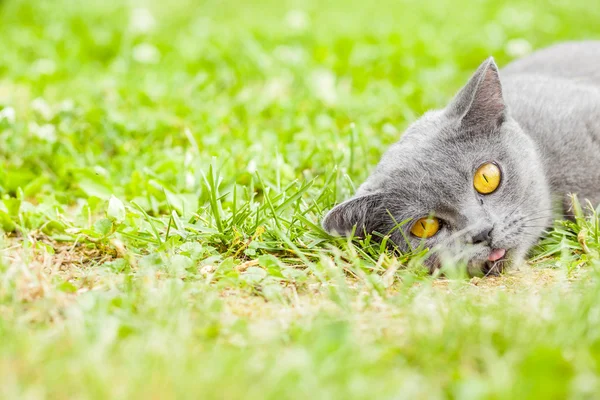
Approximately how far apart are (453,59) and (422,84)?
0.61m

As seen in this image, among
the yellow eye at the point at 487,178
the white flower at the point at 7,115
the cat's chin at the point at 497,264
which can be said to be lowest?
the cat's chin at the point at 497,264

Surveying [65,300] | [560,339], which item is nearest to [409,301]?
[560,339]

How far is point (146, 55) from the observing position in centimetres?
432

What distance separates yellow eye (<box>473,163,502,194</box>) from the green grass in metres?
0.29

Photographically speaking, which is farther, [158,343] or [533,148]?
[533,148]

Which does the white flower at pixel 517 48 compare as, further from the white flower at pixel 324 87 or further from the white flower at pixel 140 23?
the white flower at pixel 140 23

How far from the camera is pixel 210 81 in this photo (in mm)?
3990

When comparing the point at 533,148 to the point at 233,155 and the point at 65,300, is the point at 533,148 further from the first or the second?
the point at 65,300

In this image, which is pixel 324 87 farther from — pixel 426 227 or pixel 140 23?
pixel 426 227

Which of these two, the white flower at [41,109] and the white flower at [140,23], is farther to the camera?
the white flower at [140,23]

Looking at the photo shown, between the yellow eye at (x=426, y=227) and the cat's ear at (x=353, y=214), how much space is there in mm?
135

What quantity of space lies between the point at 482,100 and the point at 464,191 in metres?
0.35

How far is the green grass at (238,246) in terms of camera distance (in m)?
1.17

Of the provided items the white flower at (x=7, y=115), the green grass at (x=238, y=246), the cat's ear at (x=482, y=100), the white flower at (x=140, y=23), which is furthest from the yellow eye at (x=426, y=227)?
the white flower at (x=140, y=23)
